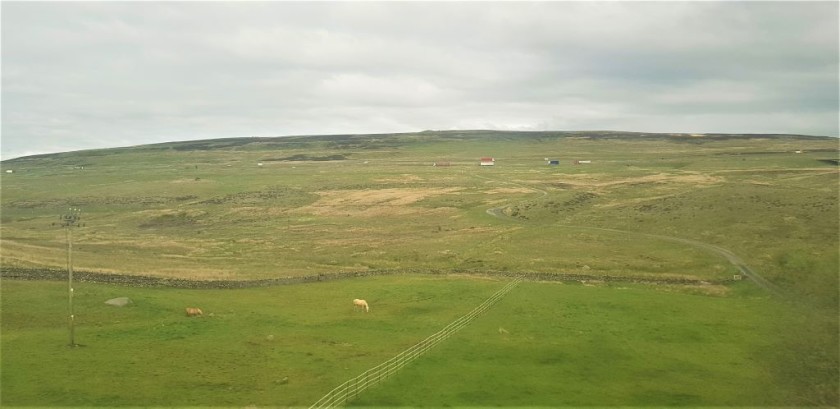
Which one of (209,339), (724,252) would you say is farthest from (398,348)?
(724,252)

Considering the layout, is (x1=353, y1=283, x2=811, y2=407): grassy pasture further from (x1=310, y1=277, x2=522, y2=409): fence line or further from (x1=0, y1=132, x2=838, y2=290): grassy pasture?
(x1=0, y1=132, x2=838, y2=290): grassy pasture

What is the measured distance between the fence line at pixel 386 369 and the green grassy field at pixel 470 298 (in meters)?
0.93

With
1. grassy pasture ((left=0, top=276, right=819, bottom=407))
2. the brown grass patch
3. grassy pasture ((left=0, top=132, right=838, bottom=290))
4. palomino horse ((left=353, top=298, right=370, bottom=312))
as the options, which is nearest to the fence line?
grassy pasture ((left=0, top=276, right=819, bottom=407))

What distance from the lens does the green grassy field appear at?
3350 cm

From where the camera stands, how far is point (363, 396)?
31062 millimetres

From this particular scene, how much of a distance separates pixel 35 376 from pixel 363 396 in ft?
60.0

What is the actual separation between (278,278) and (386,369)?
30712mm

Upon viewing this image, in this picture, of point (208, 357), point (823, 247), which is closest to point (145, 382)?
point (208, 357)

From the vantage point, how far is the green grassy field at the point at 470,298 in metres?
33.5

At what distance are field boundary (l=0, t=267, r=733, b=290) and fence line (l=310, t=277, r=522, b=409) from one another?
58.9 feet

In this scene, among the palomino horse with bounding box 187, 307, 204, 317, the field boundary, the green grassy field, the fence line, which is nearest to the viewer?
the fence line

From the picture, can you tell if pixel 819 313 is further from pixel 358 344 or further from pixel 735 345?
pixel 358 344

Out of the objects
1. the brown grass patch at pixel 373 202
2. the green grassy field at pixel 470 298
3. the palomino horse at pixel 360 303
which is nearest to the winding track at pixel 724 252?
the green grassy field at pixel 470 298

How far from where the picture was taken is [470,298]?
54281 millimetres
